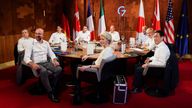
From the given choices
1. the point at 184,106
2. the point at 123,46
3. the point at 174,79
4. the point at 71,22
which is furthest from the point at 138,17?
the point at 184,106

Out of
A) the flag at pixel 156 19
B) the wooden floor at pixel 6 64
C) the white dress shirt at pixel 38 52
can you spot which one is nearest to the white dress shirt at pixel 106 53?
the white dress shirt at pixel 38 52

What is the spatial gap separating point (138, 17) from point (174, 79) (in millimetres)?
3920

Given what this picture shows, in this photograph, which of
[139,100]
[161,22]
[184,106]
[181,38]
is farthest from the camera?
[161,22]

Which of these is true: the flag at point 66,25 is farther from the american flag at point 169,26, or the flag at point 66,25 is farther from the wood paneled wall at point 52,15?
the american flag at point 169,26

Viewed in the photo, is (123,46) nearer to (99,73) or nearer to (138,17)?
(99,73)

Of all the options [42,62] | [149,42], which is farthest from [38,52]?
[149,42]

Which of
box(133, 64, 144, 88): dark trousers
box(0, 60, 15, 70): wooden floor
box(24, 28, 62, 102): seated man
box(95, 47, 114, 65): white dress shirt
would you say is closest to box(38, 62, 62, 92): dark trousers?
box(24, 28, 62, 102): seated man

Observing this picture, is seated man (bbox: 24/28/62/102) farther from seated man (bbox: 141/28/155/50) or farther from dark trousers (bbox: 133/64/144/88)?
seated man (bbox: 141/28/155/50)

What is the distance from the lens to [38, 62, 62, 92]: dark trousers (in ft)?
11.7

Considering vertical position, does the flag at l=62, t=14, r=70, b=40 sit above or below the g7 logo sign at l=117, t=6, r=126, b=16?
below

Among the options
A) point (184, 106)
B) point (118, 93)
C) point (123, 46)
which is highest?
point (123, 46)

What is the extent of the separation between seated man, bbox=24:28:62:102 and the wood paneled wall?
267 cm

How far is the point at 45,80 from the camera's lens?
3.58 m

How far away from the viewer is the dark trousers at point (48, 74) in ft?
11.7
